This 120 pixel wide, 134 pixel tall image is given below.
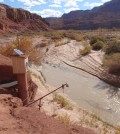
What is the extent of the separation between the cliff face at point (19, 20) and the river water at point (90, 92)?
211ft

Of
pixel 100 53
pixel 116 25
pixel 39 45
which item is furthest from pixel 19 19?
pixel 100 53

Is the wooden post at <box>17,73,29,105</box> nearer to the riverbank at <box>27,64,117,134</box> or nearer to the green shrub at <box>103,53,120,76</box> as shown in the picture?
the riverbank at <box>27,64,117,134</box>

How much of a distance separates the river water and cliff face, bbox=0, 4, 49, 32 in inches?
2538

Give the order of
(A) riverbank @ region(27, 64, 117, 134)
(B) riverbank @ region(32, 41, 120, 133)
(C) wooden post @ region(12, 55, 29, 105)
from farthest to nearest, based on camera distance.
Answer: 1. (B) riverbank @ region(32, 41, 120, 133)
2. (A) riverbank @ region(27, 64, 117, 134)
3. (C) wooden post @ region(12, 55, 29, 105)

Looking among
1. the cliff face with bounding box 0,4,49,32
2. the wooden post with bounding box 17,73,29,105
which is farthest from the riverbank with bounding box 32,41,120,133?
the cliff face with bounding box 0,4,49,32

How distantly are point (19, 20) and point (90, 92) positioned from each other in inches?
3753

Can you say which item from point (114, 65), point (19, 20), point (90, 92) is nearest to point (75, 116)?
point (90, 92)

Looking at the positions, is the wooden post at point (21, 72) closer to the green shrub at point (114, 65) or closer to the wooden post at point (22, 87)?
the wooden post at point (22, 87)

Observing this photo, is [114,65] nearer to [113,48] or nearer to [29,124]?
[113,48]

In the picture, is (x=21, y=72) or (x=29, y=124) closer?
(x=29, y=124)

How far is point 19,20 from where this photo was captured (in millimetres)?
115562

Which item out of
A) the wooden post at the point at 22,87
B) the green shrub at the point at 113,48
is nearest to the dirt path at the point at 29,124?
the wooden post at the point at 22,87

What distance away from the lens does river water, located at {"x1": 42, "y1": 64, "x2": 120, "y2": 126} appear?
19219 mm

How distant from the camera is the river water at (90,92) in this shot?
19.2m
